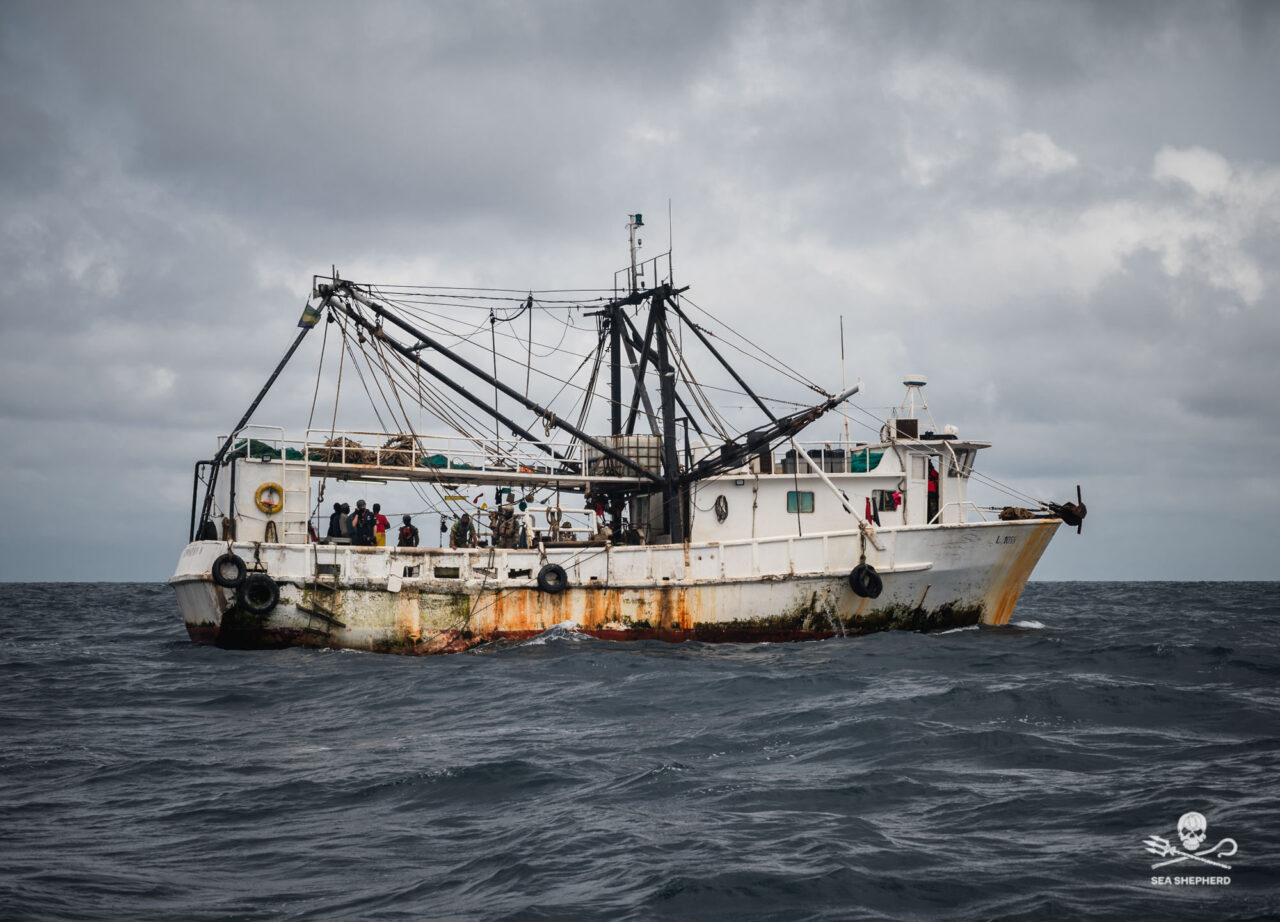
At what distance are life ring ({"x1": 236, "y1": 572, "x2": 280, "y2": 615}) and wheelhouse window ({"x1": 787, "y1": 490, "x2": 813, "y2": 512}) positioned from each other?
12.4 m

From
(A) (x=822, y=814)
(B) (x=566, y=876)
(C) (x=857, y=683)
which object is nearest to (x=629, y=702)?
(C) (x=857, y=683)

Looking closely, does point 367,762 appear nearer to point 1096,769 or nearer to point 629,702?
point 629,702

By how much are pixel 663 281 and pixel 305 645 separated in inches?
487

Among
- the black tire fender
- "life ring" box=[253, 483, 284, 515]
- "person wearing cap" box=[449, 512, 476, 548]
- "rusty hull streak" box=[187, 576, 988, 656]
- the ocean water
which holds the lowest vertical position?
the ocean water

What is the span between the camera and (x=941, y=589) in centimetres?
2439

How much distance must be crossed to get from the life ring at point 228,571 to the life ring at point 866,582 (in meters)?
13.5

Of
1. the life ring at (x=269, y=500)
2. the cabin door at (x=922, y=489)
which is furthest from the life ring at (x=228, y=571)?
the cabin door at (x=922, y=489)

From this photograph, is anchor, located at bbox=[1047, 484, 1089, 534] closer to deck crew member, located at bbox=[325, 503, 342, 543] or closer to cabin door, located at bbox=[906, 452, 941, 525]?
cabin door, located at bbox=[906, 452, 941, 525]

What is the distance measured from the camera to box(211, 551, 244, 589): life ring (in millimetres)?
22359

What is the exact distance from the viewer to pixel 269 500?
23.3 m

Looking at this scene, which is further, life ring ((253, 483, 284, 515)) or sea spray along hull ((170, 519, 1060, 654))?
life ring ((253, 483, 284, 515))

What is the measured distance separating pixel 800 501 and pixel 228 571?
13.6m

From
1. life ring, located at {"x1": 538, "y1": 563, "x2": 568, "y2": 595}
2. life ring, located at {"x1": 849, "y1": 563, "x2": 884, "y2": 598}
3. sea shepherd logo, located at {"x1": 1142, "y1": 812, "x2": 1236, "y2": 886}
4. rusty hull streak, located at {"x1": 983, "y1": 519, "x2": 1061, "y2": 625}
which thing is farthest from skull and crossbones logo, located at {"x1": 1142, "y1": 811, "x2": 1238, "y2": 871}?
rusty hull streak, located at {"x1": 983, "y1": 519, "x2": 1061, "y2": 625}

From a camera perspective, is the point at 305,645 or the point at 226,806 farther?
the point at 305,645
